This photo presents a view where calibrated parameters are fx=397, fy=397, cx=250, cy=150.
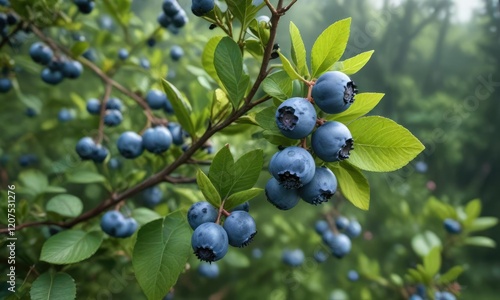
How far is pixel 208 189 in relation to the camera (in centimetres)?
79

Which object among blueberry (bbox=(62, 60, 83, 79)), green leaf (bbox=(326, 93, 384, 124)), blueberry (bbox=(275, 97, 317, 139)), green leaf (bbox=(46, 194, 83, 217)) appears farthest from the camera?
blueberry (bbox=(62, 60, 83, 79))

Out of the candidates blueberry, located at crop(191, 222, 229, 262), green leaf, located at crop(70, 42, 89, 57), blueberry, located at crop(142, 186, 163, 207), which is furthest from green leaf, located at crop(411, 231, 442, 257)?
green leaf, located at crop(70, 42, 89, 57)

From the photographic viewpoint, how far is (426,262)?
1.69 metres

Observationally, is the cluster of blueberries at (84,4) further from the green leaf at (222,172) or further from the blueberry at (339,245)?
the blueberry at (339,245)

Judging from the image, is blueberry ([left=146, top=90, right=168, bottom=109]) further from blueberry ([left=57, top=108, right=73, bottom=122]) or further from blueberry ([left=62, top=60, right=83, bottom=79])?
blueberry ([left=57, top=108, right=73, bottom=122])

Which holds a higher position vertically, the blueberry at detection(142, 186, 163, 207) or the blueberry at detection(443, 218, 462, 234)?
the blueberry at detection(443, 218, 462, 234)

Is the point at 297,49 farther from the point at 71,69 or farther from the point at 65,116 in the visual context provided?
the point at 65,116

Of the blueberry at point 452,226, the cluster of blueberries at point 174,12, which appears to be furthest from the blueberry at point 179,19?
the blueberry at point 452,226

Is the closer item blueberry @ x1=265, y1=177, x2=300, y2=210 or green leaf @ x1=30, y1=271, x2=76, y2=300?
blueberry @ x1=265, y1=177, x2=300, y2=210

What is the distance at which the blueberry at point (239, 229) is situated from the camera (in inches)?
Result: 30.1

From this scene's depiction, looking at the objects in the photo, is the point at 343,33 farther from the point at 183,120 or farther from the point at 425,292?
the point at 425,292

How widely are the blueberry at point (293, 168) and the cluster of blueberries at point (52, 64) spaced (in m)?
1.17

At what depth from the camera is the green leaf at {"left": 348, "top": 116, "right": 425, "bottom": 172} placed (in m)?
0.75

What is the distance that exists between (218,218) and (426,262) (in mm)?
1249
